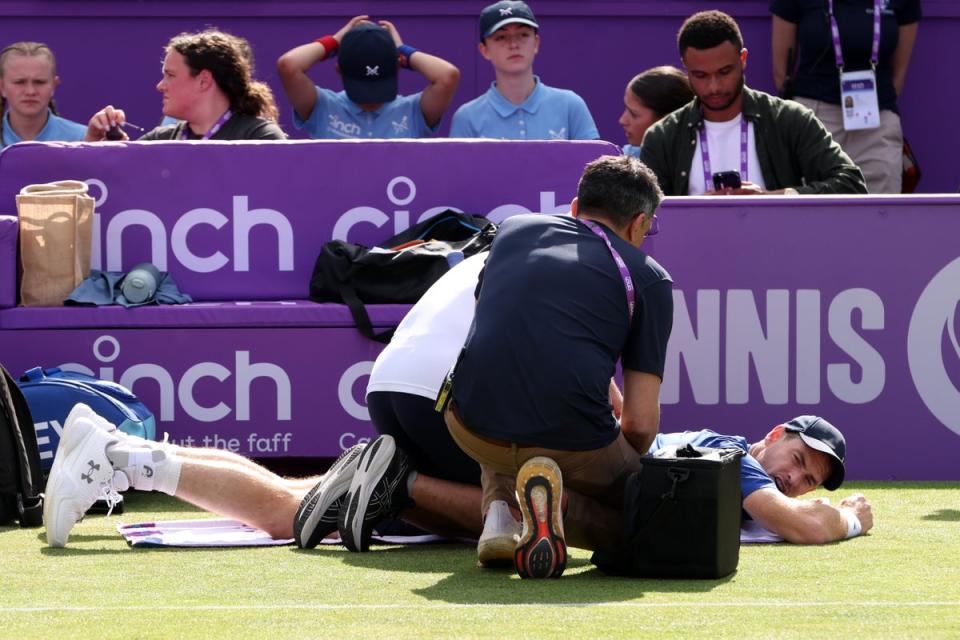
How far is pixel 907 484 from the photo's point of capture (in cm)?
736

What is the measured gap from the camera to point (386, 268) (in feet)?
23.9

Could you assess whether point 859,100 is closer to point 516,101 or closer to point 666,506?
point 516,101

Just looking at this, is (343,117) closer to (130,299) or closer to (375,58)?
(375,58)

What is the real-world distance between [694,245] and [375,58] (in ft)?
7.82

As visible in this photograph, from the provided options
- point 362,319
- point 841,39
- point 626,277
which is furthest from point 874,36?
point 626,277

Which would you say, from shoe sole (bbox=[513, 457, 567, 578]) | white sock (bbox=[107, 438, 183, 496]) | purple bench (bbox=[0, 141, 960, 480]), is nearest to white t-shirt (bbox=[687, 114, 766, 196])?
purple bench (bbox=[0, 141, 960, 480])

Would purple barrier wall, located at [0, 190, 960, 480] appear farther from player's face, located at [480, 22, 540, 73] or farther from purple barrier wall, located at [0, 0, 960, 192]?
purple barrier wall, located at [0, 0, 960, 192]

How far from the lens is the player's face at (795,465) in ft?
18.8

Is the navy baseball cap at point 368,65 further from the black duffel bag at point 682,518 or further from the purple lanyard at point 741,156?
the black duffel bag at point 682,518

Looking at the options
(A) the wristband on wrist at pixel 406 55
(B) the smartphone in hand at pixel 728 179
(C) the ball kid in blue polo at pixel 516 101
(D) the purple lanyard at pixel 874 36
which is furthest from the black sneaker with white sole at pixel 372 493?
(D) the purple lanyard at pixel 874 36

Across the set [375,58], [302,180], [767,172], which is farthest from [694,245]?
[375,58]

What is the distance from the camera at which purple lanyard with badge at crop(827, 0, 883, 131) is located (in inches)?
374

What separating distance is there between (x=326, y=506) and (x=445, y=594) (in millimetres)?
1049

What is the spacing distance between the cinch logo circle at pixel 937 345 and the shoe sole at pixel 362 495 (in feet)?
9.74
